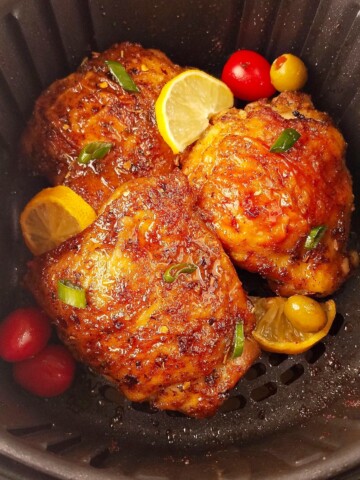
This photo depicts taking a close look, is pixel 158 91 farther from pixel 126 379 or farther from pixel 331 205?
pixel 126 379

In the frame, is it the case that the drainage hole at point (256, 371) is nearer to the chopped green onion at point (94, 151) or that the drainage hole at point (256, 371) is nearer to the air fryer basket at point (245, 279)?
the air fryer basket at point (245, 279)

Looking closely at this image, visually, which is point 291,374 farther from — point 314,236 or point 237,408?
point 314,236

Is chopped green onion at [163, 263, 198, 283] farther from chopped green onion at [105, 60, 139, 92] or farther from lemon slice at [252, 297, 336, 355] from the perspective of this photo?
chopped green onion at [105, 60, 139, 92]

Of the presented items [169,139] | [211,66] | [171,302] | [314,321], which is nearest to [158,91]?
[169,139]

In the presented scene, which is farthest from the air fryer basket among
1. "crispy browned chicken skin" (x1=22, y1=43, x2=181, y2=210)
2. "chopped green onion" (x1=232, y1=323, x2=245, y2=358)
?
"chopped green onion" (x1=232, y1=323, x2=245, y2=358)

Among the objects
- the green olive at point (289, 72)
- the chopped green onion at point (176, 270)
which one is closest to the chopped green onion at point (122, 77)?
the green olive at point (289, 72)
